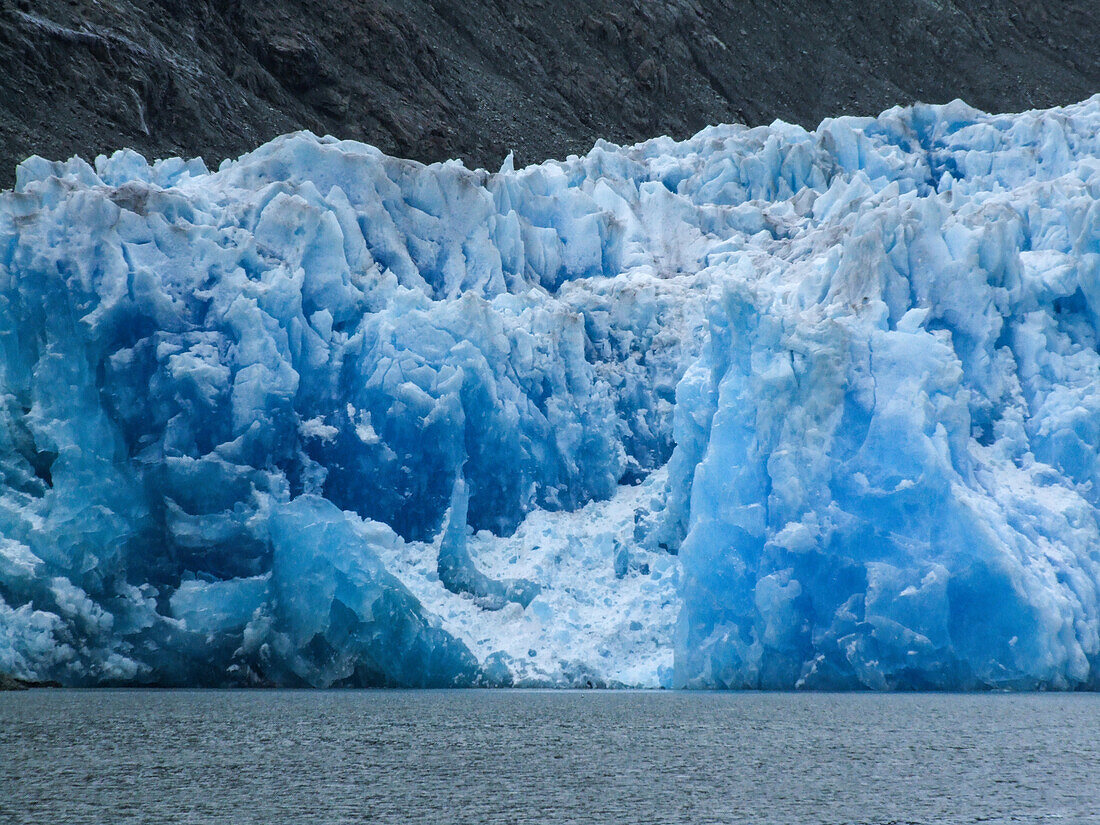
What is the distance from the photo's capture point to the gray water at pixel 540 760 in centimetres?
Answer: 994

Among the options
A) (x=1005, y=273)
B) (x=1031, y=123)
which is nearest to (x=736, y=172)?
(x=1031, y=123)

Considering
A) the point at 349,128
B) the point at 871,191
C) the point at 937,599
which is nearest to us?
the point at 937,599

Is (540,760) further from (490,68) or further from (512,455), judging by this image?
(490,68)

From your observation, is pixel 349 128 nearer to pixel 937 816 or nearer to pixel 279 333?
pixel 279 333

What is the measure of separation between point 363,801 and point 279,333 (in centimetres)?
1030

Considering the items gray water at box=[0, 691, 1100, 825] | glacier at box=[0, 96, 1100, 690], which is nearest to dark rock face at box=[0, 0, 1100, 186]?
glacier at box=[0, 96, 1100, 690]

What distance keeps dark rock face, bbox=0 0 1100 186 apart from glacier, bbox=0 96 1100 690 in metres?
15.8

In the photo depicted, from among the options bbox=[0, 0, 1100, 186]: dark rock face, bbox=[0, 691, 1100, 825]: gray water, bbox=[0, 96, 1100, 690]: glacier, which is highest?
bbox=[0, 0, 1100, 186]: dark rock face

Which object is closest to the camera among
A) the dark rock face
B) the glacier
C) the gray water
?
the gray water

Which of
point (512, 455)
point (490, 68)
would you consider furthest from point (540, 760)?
point (490, 68)

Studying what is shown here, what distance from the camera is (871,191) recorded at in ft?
78.7

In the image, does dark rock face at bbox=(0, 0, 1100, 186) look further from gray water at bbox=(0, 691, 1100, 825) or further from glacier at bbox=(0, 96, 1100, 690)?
gray water at bbox=(0, 691, 1100, 825)

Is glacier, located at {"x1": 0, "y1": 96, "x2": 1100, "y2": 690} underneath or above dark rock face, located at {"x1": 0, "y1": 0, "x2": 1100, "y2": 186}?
underneath

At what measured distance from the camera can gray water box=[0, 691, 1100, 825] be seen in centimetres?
994
